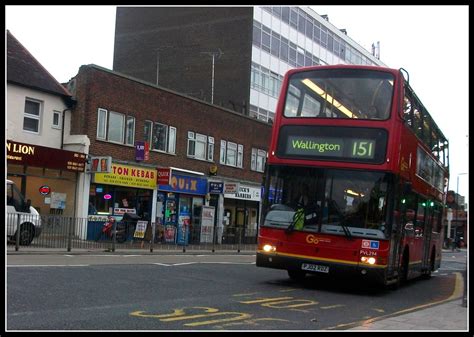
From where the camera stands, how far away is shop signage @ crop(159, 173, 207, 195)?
2903 centimetres

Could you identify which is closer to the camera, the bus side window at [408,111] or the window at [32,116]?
the bus side window at [408,111]

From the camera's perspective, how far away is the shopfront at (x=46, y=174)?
22.2m

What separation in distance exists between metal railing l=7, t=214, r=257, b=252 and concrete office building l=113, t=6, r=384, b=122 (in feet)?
46.6

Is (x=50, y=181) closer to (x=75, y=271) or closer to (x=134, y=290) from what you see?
(x=75, y=271)

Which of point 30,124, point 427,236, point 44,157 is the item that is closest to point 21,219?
point 44,157

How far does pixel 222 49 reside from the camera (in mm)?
41438

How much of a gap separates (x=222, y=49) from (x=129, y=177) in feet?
58.3

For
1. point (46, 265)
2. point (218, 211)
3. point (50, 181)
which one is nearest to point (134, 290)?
point (46, 265)

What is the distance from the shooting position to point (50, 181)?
23.7 m

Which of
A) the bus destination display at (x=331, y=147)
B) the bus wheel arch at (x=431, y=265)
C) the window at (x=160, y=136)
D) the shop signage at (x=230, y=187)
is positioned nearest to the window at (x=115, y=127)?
the window at (x=160, y=136)

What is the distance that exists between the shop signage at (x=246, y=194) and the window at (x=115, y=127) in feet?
25.6

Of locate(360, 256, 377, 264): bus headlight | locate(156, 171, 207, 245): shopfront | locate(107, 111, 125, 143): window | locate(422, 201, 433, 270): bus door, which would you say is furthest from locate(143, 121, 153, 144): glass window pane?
locate(360, 256, 377, 264): bus headlight

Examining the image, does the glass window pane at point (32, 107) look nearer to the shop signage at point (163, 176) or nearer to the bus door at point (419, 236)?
the shop signage at point (163, 176)

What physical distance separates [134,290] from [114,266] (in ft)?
13.5
